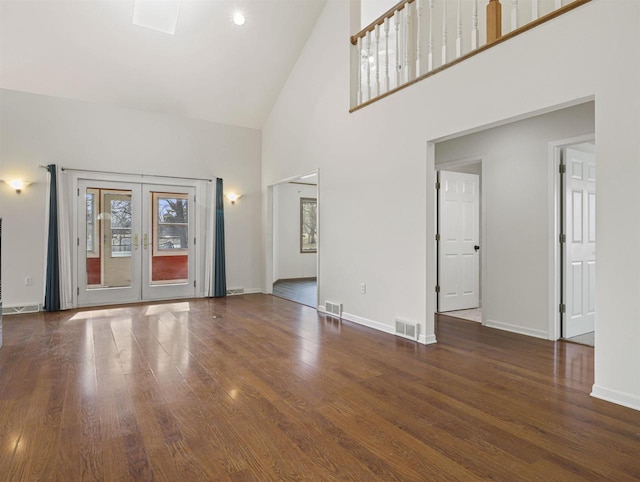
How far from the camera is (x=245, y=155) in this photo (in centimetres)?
759

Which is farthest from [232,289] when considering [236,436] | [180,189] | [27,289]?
[236,436]

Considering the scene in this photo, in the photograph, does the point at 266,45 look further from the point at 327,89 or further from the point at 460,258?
the point at 460,258

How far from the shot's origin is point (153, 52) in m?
5.74

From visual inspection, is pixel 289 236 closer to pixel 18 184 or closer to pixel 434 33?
pixel 18 184

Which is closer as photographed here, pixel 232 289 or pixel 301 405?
pixel 301 405

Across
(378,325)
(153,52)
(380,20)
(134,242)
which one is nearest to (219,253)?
(134,242)

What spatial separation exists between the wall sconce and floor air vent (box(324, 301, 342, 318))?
4820 millimetres

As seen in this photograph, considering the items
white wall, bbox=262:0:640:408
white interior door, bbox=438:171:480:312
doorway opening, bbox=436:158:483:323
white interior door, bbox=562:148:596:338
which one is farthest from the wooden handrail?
white interior door, bbox=562:148:596:338

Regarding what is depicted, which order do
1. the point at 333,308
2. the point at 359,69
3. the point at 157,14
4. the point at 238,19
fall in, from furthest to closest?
the point at 238,19 → the point at 333,308 → the point at 157,14 → the point at 359,69

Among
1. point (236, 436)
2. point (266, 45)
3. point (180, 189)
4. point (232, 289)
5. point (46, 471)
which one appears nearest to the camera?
point (46, 471)

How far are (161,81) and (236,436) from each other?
232 inches

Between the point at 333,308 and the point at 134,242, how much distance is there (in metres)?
3.67

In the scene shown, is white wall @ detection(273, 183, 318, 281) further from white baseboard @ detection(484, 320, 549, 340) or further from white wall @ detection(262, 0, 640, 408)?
white baseboard @ detection(484, 320, 549, 340)

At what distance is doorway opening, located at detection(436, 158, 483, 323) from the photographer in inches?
217
